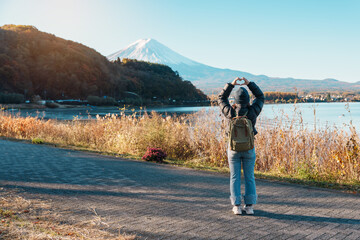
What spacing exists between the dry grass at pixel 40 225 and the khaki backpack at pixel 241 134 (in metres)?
1.76

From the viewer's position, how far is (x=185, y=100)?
362ft

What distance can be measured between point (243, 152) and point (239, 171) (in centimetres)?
29

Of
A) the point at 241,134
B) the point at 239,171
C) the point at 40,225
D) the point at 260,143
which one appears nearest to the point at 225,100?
the point at 241,134

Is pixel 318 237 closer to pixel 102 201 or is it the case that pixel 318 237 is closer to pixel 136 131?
pixel 102 201

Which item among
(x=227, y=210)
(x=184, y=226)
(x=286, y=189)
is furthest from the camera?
(x=286, y=189)

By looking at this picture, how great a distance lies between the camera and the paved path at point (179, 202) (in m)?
3.90

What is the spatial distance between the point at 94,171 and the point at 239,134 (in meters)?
4.62

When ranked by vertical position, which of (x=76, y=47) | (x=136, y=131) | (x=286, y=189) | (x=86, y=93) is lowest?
(x=286, y=189)

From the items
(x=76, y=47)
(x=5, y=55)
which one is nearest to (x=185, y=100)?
(x=76, y=47)

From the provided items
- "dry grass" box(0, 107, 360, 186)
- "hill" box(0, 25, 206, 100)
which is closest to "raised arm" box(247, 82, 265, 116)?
"dry grass" box(0, 107, 360, 186)

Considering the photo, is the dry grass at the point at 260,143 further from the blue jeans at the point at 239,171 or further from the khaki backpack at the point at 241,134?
the khaki backpack at the point at 241,134

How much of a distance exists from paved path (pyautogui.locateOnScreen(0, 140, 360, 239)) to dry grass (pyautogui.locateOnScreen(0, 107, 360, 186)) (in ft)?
4.87

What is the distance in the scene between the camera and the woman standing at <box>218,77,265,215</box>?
4.30 m

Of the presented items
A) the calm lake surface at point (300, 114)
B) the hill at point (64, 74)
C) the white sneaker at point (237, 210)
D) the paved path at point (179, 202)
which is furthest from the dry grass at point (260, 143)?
the hill at point (64, 74)
